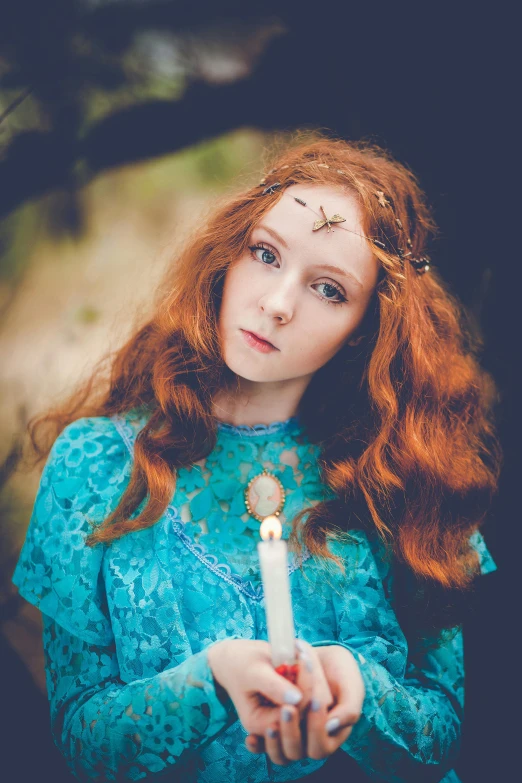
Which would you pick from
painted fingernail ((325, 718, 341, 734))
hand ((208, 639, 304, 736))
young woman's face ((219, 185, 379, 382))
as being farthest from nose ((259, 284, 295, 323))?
painted fingernail ((325, 718, 341, 734))

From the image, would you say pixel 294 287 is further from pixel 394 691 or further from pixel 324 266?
pixel 394 691

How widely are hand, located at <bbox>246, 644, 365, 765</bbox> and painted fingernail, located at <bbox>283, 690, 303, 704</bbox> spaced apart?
0.4 inches

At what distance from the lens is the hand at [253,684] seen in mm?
892

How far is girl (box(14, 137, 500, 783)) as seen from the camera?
3.88 feet

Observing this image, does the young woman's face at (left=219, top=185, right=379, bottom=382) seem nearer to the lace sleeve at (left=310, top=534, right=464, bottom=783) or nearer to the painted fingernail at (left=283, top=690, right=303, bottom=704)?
the lace sleeve at (left=310, top=534, right=464, bottom=783)

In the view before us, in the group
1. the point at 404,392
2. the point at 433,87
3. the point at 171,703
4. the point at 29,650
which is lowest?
the point at 29,650

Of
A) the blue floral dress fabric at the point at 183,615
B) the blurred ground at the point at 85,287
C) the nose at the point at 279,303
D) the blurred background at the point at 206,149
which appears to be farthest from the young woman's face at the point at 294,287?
the blurred ground at the point at 85,287

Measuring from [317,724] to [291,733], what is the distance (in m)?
0.05

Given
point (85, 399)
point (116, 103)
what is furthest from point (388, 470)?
point (116, 103)

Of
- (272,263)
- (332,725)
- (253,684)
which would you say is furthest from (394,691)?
(272,263)

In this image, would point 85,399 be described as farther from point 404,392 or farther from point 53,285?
point 404,392

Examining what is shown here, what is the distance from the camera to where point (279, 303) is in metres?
1.21

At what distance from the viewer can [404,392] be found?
1487 millimetres

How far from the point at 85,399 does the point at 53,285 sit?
44cm
